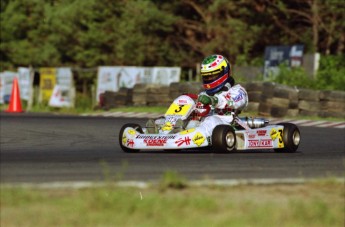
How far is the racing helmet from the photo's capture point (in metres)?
11.8

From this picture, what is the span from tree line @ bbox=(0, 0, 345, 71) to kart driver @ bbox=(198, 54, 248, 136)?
58.1 ft

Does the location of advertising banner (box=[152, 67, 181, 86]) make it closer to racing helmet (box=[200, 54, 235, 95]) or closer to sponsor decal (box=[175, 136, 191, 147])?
racing helmet (box=[200, 54, 235, 95])

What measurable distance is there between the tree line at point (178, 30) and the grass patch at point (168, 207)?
2249 cm

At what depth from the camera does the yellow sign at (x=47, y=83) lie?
3055 centimetres

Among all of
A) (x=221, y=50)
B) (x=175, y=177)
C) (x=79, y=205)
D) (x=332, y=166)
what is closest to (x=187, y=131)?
(x=332, y=166)

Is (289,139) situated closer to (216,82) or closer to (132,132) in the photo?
(216,82)

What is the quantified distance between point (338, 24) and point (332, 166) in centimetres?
2161

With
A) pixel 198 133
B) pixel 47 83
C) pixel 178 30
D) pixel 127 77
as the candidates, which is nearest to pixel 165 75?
pixel 127 77

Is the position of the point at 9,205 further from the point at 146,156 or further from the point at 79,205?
the point at 146,156

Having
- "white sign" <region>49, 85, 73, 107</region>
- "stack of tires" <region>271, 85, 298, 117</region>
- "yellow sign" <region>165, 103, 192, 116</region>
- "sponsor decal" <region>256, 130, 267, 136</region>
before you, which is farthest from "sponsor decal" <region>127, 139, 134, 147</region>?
"white sign" <region>49, 85, 73, 107</region>

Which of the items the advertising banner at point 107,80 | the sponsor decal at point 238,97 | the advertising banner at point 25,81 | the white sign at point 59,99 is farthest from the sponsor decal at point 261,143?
the advertising banner at point 25,81

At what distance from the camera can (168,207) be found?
6.64 meters

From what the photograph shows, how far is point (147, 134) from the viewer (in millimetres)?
11203

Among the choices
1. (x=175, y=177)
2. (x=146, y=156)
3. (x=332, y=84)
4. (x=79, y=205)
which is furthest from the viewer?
(x=332, y=84)
